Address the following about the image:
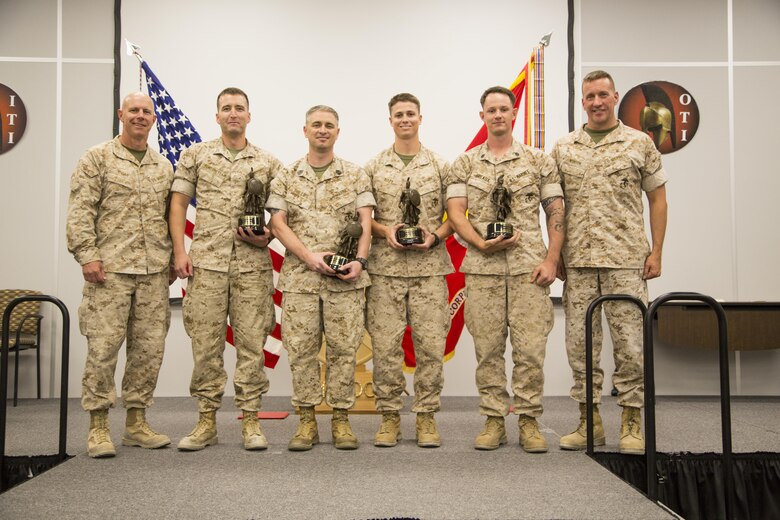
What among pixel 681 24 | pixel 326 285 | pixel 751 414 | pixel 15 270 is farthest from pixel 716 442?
pixel 15 270

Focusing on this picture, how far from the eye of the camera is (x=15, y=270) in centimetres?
588

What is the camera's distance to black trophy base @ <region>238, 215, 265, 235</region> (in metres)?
3.48

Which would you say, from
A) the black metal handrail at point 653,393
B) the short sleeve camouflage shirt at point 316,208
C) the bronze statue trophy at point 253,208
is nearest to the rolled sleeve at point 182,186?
the bronze statue trophy at point 253,208

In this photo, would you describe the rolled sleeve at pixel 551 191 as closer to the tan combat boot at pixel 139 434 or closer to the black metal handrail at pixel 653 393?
the black metal handrail at pixel 653 393

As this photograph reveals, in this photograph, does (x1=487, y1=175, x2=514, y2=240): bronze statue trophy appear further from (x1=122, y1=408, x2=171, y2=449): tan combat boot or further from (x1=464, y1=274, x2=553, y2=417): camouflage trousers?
(x1=122, y1=408, x2=171, y2=449): tan combat boot

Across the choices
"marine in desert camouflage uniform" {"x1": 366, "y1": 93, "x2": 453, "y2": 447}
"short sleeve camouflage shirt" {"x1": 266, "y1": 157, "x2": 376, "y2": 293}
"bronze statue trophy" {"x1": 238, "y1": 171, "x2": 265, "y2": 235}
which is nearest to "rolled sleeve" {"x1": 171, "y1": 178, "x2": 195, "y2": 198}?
"bronze statue trophy" {"x1": 238, "y1": 171, "x2": 265, "y2": 235}

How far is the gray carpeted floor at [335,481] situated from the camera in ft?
8.16

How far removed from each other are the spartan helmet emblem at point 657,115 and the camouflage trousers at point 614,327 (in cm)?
301

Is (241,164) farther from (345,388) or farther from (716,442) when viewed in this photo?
(716,442)

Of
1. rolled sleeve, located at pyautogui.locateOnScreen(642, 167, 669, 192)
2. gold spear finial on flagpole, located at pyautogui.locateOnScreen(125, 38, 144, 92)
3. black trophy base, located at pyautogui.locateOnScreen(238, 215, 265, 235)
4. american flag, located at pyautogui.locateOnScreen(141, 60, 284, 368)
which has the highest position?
gold spear finial on flagpole, located at pyautogui.locateOnScreen(125, 38, 144, 92)

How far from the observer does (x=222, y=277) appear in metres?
3.57

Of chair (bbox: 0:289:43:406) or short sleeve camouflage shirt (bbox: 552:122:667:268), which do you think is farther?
chair (bbox: 0:289:43:406)

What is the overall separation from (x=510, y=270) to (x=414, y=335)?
2.03ft

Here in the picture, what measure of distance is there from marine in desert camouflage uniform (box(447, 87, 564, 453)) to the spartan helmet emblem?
9.71ft
